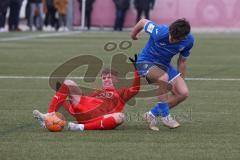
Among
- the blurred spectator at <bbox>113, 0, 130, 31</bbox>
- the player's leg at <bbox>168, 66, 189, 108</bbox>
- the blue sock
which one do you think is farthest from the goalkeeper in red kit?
the blurred spectator at <bbox>113, 0, 130, 31</bbox>

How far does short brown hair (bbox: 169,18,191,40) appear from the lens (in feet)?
31.1

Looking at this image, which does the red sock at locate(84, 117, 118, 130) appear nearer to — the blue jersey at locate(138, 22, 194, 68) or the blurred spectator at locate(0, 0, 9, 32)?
the blue jersey at locate(138, 22, 194, 68)

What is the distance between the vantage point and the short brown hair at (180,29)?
31.1 feet

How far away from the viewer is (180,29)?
952cm

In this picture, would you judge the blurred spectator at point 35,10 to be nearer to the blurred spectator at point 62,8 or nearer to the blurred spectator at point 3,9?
the blurred spectator at point 62,8

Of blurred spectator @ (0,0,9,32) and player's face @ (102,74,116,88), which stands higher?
player's face @ (102,74,116,88)

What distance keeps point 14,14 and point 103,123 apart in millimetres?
25976

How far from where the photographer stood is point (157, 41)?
9.93 meters

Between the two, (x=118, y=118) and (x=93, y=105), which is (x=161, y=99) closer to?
(x=118, y=118)

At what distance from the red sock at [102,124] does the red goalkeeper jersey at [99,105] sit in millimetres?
112

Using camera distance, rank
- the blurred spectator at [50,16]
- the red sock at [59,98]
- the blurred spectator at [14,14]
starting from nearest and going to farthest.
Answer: the red sock at [59,98], the blurred spectator at [14,14], the blurred spectator at [50,16]

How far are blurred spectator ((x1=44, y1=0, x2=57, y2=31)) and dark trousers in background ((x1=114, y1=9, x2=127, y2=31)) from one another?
2.95 metres

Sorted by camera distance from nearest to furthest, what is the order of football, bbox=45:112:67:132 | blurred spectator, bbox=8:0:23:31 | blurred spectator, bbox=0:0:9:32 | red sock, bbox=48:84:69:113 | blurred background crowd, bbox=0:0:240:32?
football, bbox=45:112:67:132, red sock, bbox=48:84:69:113, blurred spectator, bbox=0:0:9:32, blurred spectator, bbox=8:0:23:31, blurred background crowd, bbox=0:0:240:32

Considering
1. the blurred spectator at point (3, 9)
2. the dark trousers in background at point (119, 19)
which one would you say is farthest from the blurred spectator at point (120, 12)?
the blurred spectator at point (3, 9)
